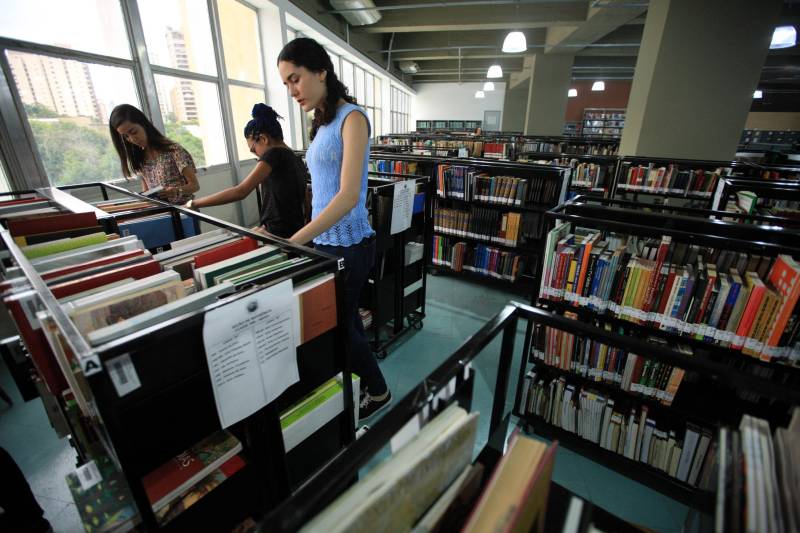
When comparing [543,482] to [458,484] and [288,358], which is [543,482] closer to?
[458,484]

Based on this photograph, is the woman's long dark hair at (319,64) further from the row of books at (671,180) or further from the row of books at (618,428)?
the row of books at (671,180)

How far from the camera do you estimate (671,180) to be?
4.11m

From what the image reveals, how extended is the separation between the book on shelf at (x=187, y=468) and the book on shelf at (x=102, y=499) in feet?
0.17

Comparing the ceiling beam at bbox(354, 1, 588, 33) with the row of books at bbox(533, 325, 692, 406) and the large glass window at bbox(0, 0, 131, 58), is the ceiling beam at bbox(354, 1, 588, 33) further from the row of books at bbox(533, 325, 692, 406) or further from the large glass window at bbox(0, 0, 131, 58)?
the row of books at bbox(533, 325, 692, 406)

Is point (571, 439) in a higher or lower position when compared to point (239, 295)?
lower

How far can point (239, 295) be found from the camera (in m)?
0.84

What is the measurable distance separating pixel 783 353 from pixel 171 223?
2.77 metres

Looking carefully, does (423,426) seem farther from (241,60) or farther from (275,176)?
(241,60)

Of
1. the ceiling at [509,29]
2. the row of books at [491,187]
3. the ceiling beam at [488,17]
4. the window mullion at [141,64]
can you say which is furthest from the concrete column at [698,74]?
the window mullion at [141,64]

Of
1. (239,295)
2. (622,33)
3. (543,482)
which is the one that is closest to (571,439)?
(543,482)

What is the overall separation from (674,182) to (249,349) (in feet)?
16.5

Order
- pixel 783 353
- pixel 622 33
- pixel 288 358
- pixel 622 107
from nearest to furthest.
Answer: pixel 288 358 → pixel 783 353 → pixel 622 33 → pixel 622 107

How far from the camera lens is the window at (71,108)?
9.81 feet

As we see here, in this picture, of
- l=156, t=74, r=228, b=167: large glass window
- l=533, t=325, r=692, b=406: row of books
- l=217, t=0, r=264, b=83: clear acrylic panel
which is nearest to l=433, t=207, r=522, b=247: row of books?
l=533, t=325, r=692, b=406: row of books
